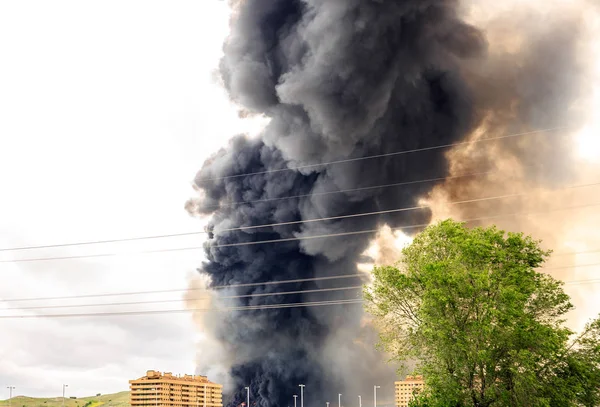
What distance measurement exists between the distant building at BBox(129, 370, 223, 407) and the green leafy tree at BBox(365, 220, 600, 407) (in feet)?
339

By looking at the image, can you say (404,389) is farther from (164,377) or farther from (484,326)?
(484,326)

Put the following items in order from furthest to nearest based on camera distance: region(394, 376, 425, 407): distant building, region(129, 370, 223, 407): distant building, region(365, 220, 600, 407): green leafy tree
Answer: region(394, 376, 425, 407): distant building
region(129, 370, 223, 407): distant building
region(365, 220, 600, 407): green leafy tree

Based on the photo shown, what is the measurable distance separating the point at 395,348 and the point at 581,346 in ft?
38.3

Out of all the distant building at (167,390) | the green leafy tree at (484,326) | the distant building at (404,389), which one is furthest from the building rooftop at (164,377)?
the green leafy tree at (484,326)

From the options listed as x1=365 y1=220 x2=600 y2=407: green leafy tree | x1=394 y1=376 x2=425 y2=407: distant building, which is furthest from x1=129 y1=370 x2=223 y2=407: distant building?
x1=365 y1=220 x2=600 y2=407: green leafy tree

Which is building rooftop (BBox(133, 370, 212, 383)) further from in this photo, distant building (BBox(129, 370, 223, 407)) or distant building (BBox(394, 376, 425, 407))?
distant building (BBox(394, 376, 425, 407))

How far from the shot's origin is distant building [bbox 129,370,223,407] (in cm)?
14438

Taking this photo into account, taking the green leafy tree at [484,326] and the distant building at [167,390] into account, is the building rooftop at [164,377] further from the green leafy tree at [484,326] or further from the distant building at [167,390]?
the green leafy tree at [484,326]

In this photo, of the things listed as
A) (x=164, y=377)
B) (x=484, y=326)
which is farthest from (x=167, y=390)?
(x=484, y=326)

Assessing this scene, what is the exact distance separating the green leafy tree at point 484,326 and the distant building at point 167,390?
103m

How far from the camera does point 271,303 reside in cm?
11244

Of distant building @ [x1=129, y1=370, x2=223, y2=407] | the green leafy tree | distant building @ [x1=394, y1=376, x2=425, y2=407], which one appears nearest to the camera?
the green leafy tree

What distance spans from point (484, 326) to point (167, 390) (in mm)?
119361

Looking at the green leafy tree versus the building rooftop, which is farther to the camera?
the building rooftop
